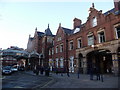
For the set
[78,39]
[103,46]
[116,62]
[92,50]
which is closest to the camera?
[116,62]

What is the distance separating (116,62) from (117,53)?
1.31 m

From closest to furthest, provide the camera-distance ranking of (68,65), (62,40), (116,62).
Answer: (116,62), (68,65), (62,40)

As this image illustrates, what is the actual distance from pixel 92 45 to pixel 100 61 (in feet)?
14.9

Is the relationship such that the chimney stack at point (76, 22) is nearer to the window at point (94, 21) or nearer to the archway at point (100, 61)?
the window at point (94, 21)

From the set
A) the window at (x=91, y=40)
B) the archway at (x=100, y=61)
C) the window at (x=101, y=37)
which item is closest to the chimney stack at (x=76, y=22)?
the window at (x=91, y=40)

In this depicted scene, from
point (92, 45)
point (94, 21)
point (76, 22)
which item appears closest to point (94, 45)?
point (92, 45)

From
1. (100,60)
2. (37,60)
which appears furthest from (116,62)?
(37,60)

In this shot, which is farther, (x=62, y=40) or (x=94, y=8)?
(x=62, y=40)

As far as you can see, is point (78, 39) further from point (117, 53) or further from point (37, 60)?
point (37, 60)

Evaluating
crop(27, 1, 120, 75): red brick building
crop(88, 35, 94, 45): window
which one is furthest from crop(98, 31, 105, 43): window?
crop(88, 35, 94, 45): window

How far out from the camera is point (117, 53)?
16625mm

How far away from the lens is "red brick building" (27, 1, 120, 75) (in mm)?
17438

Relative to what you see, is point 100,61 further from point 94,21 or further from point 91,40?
point 94,21

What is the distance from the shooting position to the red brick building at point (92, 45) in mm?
17438
